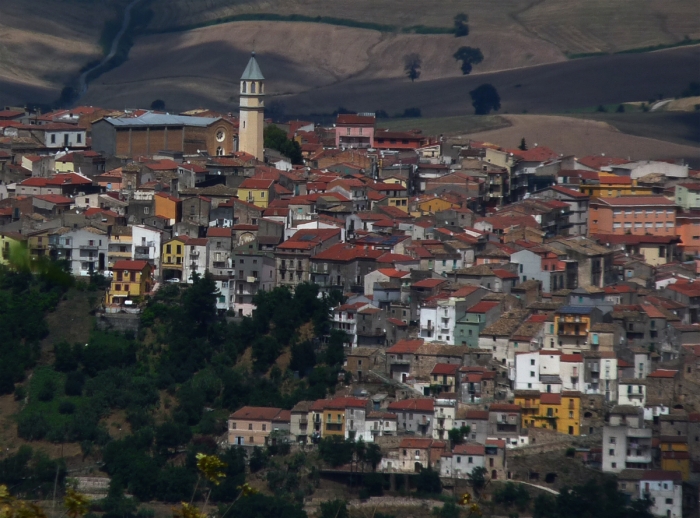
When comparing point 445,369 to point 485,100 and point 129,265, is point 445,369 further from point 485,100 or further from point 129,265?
point 485,100

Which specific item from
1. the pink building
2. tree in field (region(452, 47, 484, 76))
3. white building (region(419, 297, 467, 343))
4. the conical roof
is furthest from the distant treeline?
white building (region(419, 297, 467, 343))

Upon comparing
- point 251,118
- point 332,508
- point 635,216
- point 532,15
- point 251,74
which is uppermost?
point 532,15

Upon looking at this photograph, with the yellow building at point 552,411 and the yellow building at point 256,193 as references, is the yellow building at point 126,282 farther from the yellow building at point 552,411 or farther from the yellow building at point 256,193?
the yellow building at point 552,411

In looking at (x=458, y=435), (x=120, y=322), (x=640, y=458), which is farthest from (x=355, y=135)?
(x=640, y=458)

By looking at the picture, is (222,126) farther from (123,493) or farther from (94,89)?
(94,89)

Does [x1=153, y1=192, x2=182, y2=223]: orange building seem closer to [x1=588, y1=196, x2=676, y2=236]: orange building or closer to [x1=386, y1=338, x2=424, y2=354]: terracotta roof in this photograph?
[x1=386, y1=338, x2=424, y2=354]: terracotta roof

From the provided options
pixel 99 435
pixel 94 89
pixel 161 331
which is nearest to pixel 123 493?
pixel 99 435

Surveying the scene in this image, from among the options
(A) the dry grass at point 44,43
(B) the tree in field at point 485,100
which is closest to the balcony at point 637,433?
(B) the tree in field at point 485,100
